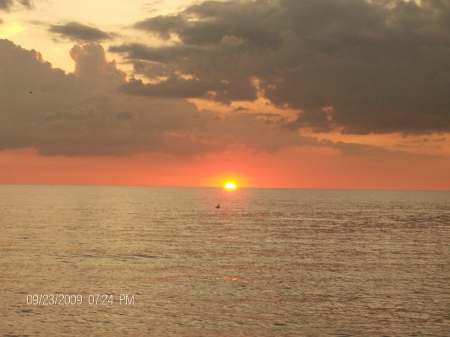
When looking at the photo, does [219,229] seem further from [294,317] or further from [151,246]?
[294,317]

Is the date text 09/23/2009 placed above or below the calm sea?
below

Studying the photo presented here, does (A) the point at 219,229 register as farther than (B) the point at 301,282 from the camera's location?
Yes

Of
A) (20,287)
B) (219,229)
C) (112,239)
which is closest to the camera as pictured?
(20,287)

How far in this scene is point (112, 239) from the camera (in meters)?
79.3

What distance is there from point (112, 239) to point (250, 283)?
129 feet

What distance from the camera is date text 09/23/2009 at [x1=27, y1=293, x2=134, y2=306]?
1515 inches

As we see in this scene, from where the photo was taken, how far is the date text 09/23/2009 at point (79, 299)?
38469 mm

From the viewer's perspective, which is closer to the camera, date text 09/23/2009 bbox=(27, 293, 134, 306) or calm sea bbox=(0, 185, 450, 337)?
calm sea bbox=(0, 185, 450, 337)

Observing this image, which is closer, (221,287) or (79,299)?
(79,299)

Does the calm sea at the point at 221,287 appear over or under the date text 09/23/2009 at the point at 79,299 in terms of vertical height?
over

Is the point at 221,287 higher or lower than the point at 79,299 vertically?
higher

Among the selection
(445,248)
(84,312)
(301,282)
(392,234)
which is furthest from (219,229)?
(84,312)

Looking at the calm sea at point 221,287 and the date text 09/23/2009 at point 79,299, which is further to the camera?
the date text 09/23/2009 at point 79,299

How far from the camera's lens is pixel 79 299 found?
39469 mm
